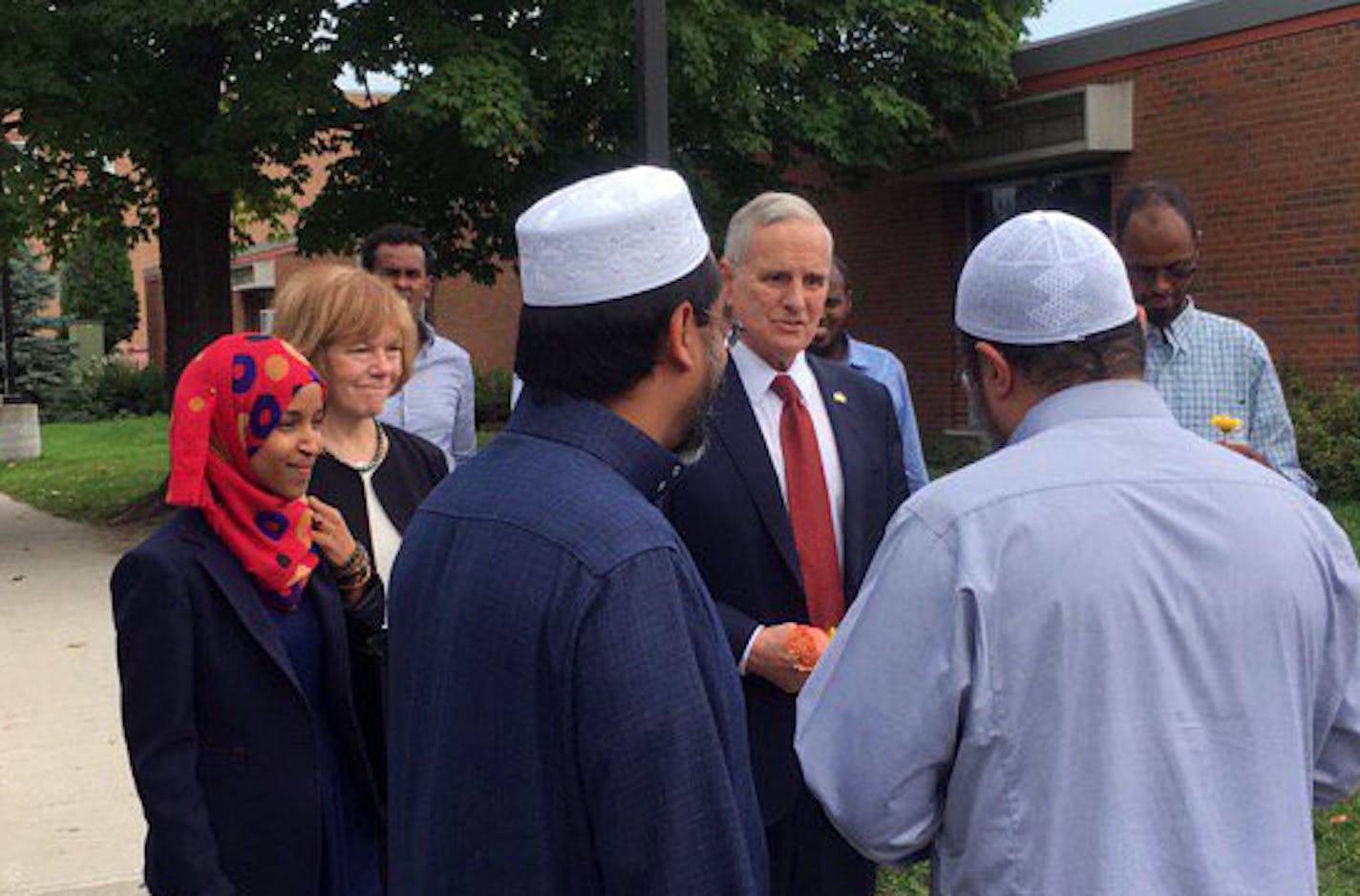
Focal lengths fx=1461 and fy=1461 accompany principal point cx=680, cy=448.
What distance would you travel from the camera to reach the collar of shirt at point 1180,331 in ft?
12.5

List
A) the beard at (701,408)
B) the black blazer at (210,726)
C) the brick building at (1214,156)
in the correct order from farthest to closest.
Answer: the brick building at (1214,156) < the black blazer at (210,726) < the beard at (701,408)

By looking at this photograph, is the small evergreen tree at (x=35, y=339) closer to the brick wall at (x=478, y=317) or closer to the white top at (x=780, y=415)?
the brick wall at (x=478, y=317)

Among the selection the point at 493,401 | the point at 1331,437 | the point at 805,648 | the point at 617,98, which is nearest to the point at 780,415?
the point at 805,648

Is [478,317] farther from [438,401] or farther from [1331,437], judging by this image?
[438,401]

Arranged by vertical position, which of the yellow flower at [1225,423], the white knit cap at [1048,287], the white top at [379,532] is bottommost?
the white top at [379,532]

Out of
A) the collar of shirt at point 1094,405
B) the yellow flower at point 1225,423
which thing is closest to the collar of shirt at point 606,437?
the collar of shirt at point 1094,405

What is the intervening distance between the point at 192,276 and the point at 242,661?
41.6 ft

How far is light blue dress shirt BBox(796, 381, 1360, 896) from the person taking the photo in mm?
1894

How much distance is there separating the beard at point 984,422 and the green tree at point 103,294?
161 ft

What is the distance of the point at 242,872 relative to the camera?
9.28 ft

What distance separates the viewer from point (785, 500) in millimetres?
3133

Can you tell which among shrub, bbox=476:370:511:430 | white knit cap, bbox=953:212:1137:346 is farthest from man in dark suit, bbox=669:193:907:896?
shrub, bbox=476:370:511:430

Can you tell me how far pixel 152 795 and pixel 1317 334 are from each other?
46.3ft

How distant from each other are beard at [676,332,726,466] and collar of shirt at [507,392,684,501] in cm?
6
